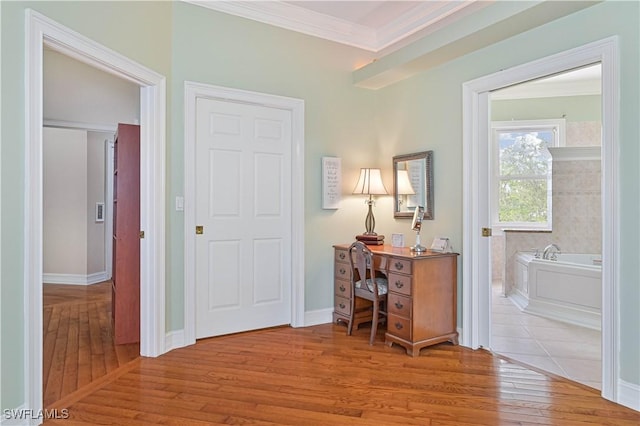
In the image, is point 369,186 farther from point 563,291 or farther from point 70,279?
point 70,279

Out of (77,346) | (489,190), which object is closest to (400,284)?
(489,190)

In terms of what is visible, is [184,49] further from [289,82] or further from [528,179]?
[528,179]

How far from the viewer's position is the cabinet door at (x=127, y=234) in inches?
129

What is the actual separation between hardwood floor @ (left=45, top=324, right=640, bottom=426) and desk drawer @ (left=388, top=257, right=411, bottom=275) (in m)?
0.65

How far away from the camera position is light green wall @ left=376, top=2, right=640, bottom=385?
2.25 metres

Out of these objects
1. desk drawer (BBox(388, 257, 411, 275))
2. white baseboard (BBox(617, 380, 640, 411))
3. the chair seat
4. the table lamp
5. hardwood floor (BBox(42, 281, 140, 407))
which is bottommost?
hardwood floor (BBox(42, 281, 140, 407))

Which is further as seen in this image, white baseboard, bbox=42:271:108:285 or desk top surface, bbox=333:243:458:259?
white baseboard, bbox=42:271:108:285

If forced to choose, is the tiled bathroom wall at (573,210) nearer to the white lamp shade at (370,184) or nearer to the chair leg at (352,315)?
the white lamp shade at (370,184)

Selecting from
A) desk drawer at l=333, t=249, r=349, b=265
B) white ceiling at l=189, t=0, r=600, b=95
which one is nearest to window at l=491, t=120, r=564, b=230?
white ceiling at l=189, t=0, r=600, b=95

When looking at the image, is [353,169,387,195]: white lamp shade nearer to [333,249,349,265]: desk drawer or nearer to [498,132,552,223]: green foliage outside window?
[333,249,349,265]: desk drawer

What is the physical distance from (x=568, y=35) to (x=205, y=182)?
9.57 feet

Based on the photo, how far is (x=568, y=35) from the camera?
8.50 feet

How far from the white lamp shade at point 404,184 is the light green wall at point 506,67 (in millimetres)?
254

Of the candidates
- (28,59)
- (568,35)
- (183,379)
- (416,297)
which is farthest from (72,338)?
(568,35)
